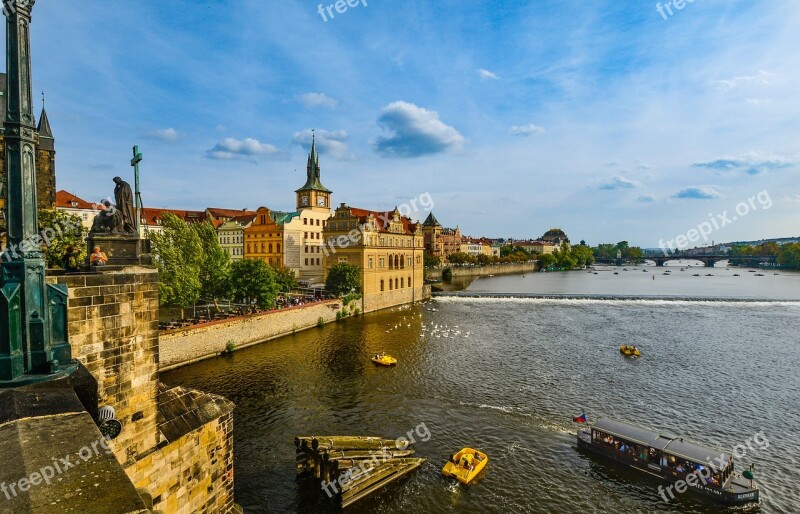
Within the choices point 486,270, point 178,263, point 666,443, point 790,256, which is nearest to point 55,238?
point 178,263

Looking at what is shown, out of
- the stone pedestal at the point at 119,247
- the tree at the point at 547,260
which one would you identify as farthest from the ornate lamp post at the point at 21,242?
the tree at the point at 547,260

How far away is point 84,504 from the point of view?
12.1ft

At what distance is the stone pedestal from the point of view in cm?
912

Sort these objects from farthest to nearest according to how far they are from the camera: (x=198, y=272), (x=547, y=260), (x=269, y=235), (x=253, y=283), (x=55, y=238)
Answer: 1. (x=547, y=260)
2. (x=269, y=235)
3. (x=253, y=283)
4. (x=198, y=272)
5. (x=55, y=238)

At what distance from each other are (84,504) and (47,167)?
161 feet

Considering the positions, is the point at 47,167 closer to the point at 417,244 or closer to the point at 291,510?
the point at 291,510

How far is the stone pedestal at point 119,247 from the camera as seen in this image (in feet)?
29.9

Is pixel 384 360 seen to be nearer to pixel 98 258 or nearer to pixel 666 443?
pixel 666 443

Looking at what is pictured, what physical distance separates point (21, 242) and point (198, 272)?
38561 millimetres

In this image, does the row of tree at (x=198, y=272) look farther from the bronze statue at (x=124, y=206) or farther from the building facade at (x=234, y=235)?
the building facade at (x=234, y=235)

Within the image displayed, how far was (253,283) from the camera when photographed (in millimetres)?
41500

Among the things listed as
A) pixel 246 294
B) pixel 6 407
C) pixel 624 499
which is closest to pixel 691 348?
pixel 624 499

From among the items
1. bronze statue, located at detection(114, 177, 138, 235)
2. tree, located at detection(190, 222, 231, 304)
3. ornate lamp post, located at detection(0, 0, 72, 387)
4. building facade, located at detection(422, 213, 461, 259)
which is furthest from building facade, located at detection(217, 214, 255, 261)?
ornate lamp post, located at detection(0, 0, 72, 387)

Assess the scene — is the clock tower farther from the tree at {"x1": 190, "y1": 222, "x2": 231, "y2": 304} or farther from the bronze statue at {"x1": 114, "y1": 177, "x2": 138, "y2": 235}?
the bronze statue at {"x1": 114, "y1": 177, "x2": 138, "y2": 235}
